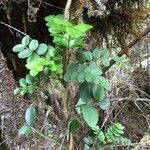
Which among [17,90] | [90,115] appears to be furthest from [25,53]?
[90,115]

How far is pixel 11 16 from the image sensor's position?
1.47m

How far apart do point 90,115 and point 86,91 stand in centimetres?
7

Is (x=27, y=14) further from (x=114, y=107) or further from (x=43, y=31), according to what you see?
(x=114, y=107)

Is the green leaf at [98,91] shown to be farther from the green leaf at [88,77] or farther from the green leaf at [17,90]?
the green leaf at [17,90]

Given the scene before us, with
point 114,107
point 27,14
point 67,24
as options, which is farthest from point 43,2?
point 114,107

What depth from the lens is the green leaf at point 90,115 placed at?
1.01 meters

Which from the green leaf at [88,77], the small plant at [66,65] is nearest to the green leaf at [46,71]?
the small plant at [66,65]

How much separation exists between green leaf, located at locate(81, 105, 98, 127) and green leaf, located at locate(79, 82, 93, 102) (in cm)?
2

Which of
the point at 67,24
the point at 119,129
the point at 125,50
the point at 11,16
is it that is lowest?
the point at 119,129

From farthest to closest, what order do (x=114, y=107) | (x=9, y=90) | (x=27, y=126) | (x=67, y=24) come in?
(x=114, y=107)
(x=9, y=90)
(x=27, y=126)
(x=67, y=24)

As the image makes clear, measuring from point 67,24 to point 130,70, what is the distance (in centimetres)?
237

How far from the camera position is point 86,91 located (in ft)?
3.39

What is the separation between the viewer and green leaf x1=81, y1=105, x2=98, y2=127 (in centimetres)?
101

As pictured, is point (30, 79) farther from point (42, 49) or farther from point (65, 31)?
point (65, 31)
